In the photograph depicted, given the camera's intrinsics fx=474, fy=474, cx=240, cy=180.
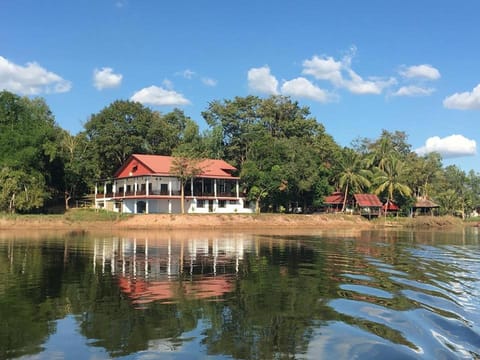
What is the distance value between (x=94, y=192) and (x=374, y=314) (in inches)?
2787

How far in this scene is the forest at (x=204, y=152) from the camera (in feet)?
194

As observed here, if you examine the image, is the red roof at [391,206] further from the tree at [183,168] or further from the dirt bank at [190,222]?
the tree at [183,168]

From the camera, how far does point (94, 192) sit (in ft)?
257

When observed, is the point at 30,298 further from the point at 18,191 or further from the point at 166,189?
the point at 166,189

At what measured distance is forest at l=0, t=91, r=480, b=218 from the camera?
59.3 m

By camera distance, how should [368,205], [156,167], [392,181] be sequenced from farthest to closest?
1. [392,181]
2. [368,205]
3. [156,167]

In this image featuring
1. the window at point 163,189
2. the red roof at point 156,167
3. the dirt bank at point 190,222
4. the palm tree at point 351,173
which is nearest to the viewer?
the dirt bank at point 190,222

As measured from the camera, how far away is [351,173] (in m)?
76.7

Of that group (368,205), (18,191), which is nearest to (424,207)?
(368,205)

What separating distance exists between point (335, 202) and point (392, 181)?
1027 cm

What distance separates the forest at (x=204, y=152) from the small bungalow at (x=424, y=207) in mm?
3775

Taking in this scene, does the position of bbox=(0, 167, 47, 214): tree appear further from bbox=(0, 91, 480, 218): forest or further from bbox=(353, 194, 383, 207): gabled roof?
bbox=(353, 194, 383, 207): gabled roof

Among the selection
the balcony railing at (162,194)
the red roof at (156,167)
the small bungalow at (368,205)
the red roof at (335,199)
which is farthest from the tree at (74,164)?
the small bungalow at (368,205)

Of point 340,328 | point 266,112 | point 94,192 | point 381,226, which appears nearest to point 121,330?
point 340,328
